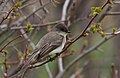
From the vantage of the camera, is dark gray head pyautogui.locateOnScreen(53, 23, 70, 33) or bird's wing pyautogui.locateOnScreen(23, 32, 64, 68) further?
dark gray head pyautogui.locateOnScreen(53, 23, 70, 33)

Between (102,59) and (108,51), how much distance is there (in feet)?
1.80

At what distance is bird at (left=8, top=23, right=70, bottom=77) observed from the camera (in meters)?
3.26

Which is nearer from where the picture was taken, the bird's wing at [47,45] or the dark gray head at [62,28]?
the bird's wing at [47,45]

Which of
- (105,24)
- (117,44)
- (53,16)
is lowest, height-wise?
(117,44)

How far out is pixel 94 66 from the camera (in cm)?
917

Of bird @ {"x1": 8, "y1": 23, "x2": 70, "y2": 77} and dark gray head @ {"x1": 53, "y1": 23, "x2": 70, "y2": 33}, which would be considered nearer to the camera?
bird @ {"x1": 8, "y1": 23, "x2": 70, "y2": 77}

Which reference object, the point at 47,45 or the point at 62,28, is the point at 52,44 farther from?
the point at 62,28

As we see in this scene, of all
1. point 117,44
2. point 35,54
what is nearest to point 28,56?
point 35,54

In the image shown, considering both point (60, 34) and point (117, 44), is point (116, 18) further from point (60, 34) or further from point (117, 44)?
point (60, 34)

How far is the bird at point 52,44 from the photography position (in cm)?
326

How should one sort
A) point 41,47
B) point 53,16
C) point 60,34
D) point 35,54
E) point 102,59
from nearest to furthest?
point 35,54
point 41,47
point 60,34
point 53,16
point 102,59

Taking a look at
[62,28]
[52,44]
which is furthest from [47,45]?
[62,28]

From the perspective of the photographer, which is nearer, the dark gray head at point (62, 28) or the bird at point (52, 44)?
the bird at point (52, 44)

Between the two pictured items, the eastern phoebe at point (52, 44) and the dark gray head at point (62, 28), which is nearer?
the eastern phoebe at point (52, 44)
